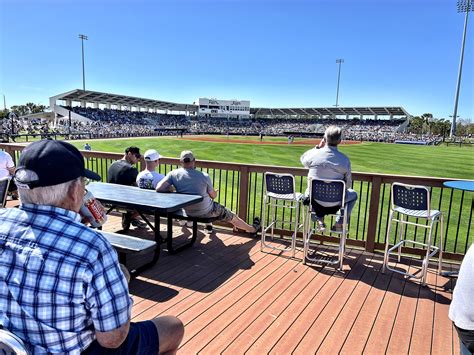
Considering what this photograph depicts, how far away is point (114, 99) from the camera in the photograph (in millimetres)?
62531

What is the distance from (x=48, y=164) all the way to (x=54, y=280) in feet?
1.40

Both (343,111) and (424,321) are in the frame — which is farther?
(343,111)

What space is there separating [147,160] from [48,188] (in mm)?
3968

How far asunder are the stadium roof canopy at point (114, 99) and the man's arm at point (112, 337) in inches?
2325

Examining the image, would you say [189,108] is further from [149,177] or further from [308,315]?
[308,315]

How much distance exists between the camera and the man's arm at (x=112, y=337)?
1290 millimetres

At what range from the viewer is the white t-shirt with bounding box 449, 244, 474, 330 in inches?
60.9

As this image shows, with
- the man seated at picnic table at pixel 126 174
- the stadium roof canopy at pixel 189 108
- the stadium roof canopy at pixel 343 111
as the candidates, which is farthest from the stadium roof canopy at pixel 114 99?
the man seated at picnic table at pixel 126 174

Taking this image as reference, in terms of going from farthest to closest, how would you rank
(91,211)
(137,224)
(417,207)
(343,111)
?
(343,111) → (137,224) → (417,207) → (91,211)

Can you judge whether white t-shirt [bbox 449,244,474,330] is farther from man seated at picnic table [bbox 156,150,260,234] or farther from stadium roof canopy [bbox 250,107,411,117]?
stadium roof canopy [bbox 250,107,411,117]

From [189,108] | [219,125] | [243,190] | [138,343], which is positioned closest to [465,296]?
[138,343]

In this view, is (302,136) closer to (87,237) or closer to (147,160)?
(147,160)

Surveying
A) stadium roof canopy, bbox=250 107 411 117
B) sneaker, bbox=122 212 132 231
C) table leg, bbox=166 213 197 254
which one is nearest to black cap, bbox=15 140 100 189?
table leg, bbox=166 213 197 254

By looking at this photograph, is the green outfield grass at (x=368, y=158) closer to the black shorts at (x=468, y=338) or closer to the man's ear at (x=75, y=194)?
the black shorts at (x=468, y=338)
